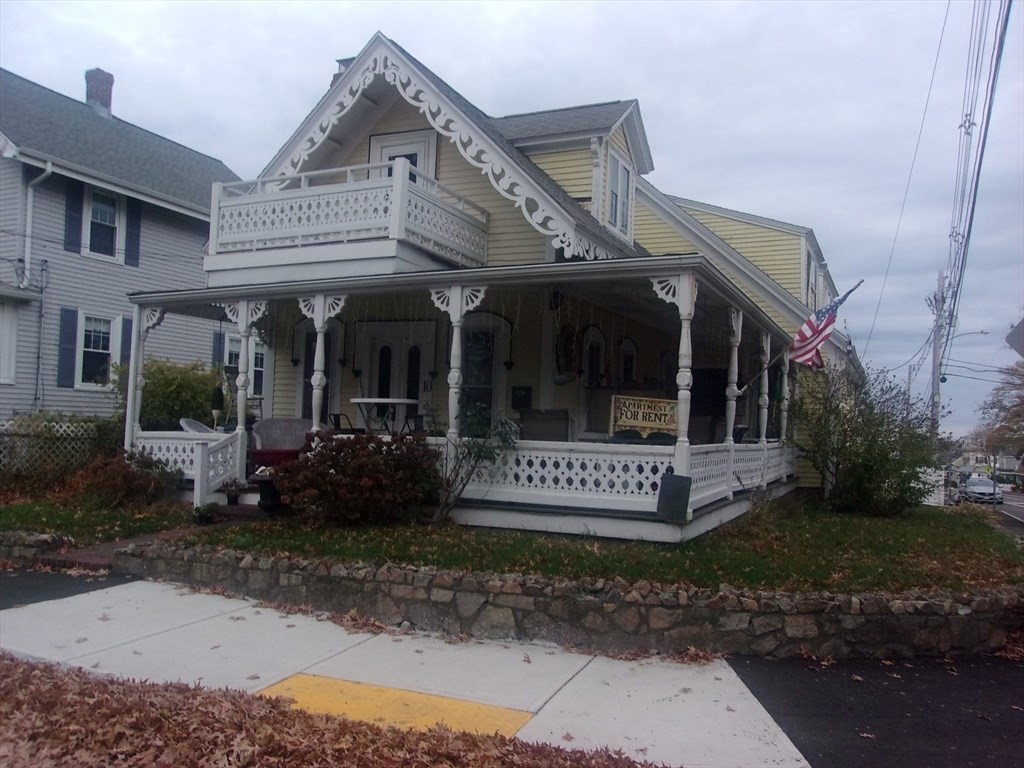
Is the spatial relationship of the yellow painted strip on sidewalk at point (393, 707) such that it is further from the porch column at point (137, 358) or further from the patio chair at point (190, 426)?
the porch column at point (137, 358)

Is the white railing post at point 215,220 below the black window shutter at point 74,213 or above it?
below

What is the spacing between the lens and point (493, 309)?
45.6 ft

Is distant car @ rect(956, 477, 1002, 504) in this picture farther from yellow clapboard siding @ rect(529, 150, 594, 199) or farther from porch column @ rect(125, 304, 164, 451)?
porch column @ rect(125, 304, 164, 451)

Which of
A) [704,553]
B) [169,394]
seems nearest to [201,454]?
[704,553]

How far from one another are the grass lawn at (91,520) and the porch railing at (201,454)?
0.46 meters

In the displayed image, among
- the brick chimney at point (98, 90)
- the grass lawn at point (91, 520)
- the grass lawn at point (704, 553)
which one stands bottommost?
the grass lawn at point (91, 520)

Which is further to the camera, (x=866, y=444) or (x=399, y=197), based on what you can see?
(x=866, y=444)

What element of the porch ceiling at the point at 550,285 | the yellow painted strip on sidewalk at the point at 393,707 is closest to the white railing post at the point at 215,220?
the porch ceiling at the point at 550,285

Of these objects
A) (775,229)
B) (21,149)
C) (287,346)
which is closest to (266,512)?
(287,346)

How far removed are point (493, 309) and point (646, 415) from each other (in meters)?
4.08

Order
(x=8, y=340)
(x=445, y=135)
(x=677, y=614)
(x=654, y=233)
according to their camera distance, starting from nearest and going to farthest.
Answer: (x=677, y=614) → (x=445, y=135) → (x=8, y=340) → (x=654, y=233)

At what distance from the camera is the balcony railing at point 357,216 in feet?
40.6

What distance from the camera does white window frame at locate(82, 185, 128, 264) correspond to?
795 inches

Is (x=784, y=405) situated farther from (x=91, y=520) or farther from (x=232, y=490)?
(x=91, y=520)
